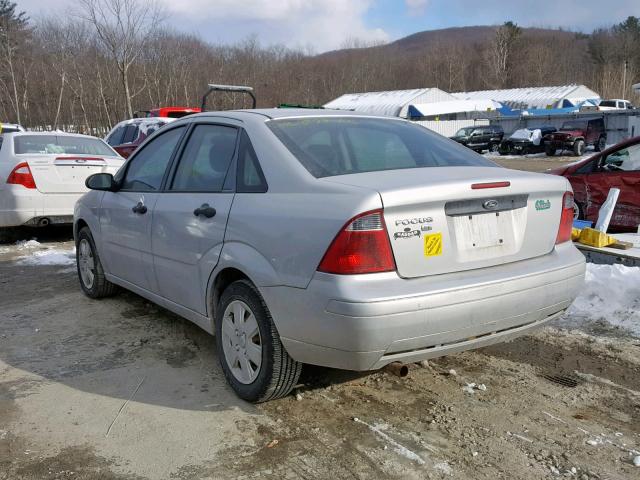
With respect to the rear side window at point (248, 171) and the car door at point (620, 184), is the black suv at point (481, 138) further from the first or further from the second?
the rear side window at point (248, 171)

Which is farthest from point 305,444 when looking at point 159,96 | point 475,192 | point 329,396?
point 159,96

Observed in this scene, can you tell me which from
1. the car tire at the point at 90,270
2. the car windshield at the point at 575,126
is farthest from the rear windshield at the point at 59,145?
the car windshield at the point at 575,126

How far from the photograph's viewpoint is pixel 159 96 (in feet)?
148

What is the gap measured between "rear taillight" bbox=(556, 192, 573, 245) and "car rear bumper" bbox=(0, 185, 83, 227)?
6404 millimetres

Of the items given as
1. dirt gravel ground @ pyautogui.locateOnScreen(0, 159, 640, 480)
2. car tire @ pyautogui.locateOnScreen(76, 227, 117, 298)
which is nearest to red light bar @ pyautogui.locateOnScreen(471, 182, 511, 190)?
dirt gravel ground @ pyautogui.locateOnScreen(0, 159, 640, 480)

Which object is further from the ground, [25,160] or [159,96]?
[159,96]

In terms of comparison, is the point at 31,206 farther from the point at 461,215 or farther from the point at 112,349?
the point at 461,215

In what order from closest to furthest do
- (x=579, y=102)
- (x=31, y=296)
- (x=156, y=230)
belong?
(x=156, y=230) → (x=31, y=296) → (x=579, y=102)

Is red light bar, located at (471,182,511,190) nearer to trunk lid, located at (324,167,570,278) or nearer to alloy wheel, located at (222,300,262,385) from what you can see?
trunk lid, located at (324,167,570,278)

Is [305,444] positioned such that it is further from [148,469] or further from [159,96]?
[159,96]

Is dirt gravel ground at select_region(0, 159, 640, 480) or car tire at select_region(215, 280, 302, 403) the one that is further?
car tire at select_region(215, 280, 302, 403)

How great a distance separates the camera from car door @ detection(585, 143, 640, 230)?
724cm

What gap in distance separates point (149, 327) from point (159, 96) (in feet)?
142

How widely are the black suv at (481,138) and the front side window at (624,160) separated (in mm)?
30365
